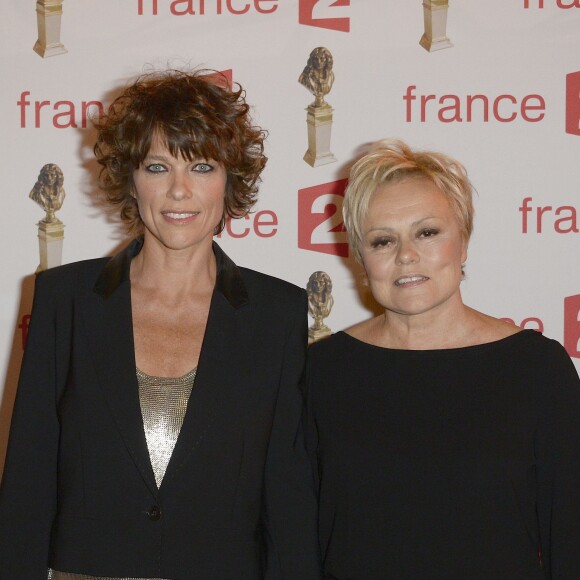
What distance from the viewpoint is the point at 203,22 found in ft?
10.1

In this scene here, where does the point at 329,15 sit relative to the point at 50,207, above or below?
above

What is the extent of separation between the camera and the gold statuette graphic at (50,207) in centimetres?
309

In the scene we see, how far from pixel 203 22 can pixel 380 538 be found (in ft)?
5.89

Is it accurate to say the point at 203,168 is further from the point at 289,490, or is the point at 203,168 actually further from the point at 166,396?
the point at 289,490

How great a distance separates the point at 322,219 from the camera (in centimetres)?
311

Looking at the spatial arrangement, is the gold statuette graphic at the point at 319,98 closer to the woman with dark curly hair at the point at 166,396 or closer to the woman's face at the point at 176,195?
the woman with dark curly hair at the point at 166,396

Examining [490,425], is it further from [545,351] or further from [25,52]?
[25,52]

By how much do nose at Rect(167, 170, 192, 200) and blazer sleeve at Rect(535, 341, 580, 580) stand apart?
3.11 feet

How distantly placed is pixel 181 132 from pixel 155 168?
12cm

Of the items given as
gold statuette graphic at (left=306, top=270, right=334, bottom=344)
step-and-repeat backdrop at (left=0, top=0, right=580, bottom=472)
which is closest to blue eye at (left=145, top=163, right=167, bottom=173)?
step-and-repeat backdrop at (left=0, top=0, right=580, bottom=472)

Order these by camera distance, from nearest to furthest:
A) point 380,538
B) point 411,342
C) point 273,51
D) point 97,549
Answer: point 97,549
point 380,538
point 411,342
point 273,51

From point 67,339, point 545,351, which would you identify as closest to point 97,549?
point 67,339

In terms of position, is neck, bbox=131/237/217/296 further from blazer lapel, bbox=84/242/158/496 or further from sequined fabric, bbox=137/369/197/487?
sequined fabric, bbox=137/369/197/487

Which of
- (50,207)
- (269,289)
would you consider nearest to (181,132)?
(269,289)
